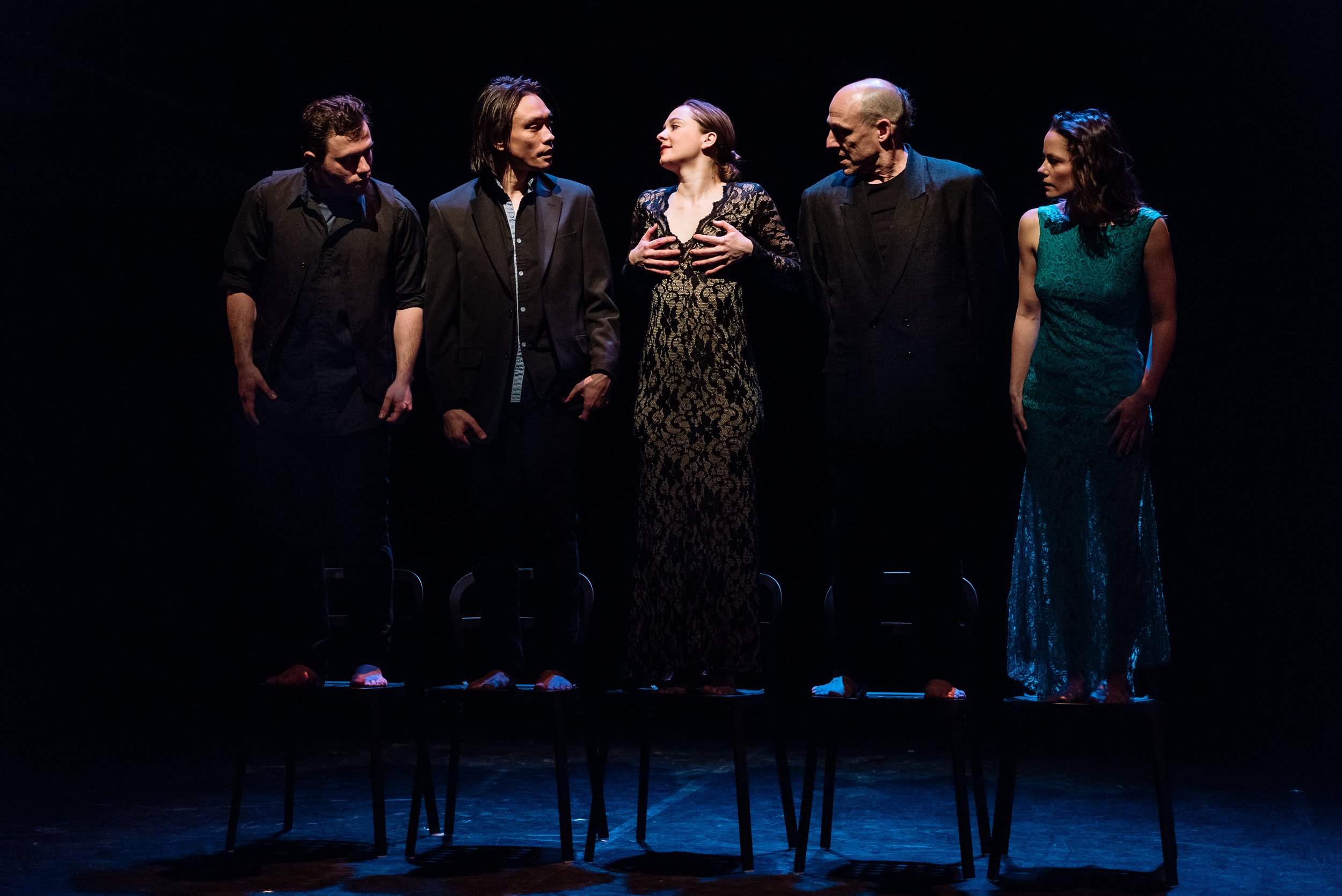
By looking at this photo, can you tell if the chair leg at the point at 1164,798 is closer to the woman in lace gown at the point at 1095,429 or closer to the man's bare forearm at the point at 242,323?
the woman in lace gown at the point at 1095,429

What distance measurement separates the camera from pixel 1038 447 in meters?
3.31

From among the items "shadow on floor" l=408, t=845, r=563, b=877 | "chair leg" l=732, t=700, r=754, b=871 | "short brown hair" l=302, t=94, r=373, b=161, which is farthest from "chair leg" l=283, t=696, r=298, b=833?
"short brown hair" l=302, t=94, r=373, b=161

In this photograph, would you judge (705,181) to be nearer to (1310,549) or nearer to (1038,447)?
(1038,447)

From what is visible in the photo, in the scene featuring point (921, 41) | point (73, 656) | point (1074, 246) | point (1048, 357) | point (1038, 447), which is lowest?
point (73, 656)

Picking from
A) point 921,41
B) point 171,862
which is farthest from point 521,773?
point 921,41

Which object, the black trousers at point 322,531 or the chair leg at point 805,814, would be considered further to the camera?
the black trousers at point 322,531

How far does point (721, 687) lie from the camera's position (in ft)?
10.9

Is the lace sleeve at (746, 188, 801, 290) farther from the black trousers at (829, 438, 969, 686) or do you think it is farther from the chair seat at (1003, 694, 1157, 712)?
the chair seat at (1003, 694, 1157, 712)

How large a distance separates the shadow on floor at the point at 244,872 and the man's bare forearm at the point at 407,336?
1290 mm

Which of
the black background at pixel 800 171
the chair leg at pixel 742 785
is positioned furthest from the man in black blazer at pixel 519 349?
the black background at pixel 800 171

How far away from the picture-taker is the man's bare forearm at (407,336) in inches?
144

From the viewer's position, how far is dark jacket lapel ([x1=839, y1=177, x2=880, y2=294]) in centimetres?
337

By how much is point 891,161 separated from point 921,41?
6.26ft

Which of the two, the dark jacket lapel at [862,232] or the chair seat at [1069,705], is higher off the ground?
the dark jacket lapel at [862,232]
